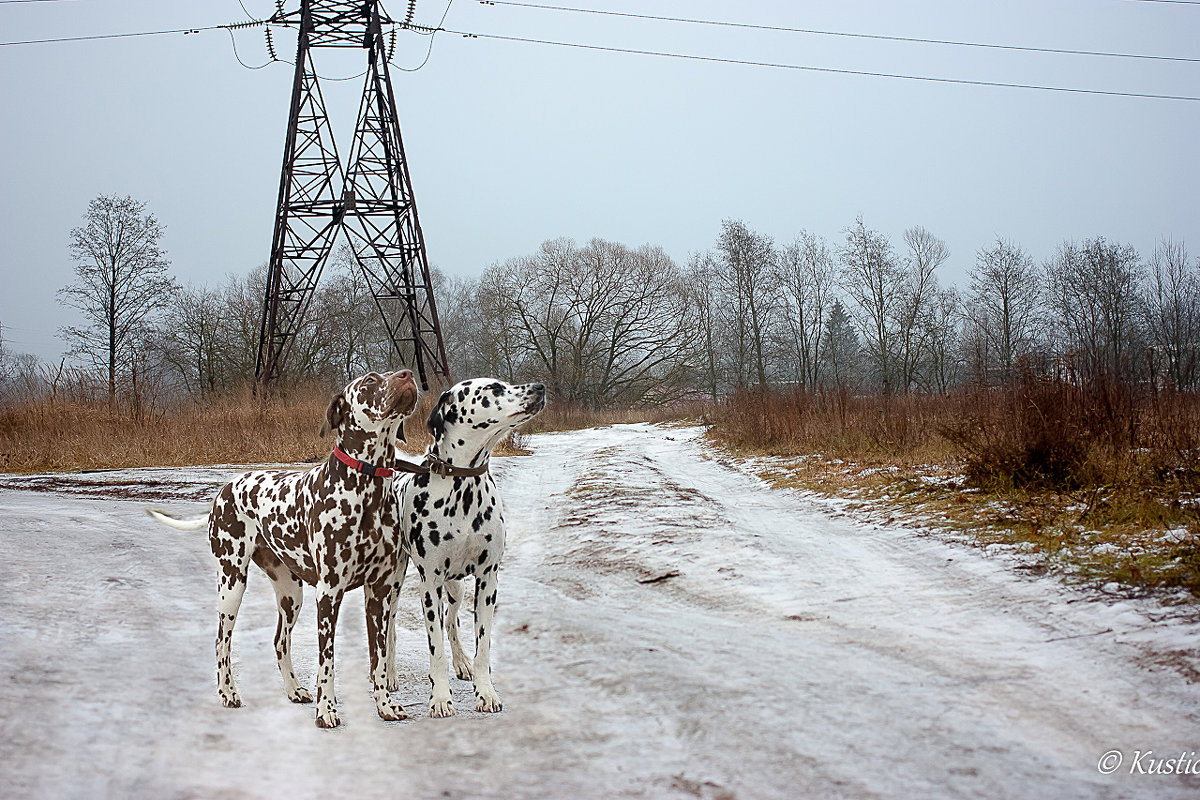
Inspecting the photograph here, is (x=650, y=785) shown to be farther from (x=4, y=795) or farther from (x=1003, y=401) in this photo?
(x=1003, y=401)

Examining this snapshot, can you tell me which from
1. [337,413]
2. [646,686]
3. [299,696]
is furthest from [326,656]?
[646,686]

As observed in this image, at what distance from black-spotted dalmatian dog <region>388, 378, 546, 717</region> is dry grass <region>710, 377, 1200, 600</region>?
12.7 ft

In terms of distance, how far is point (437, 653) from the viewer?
358cm

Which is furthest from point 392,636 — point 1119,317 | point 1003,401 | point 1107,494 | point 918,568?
point 1119,317

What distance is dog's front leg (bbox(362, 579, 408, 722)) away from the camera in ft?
11.4

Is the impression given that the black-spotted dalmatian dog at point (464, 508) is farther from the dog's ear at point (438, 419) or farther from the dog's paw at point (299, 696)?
the dog's paw at point (299, 696)

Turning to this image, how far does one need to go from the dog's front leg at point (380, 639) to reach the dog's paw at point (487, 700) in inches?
12.7

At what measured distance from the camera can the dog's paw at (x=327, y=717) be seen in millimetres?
3281

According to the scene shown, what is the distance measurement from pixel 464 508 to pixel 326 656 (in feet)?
2.74

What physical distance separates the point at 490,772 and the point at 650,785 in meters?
0.58

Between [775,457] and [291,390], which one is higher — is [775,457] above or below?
below

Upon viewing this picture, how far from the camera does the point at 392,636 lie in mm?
3684

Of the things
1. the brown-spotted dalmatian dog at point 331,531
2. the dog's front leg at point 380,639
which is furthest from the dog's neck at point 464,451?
the dog's front leg at point 380,639

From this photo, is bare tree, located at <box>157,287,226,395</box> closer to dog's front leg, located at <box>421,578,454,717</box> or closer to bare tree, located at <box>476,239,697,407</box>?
bare tree, located at <box>476,239,697,407</box>
